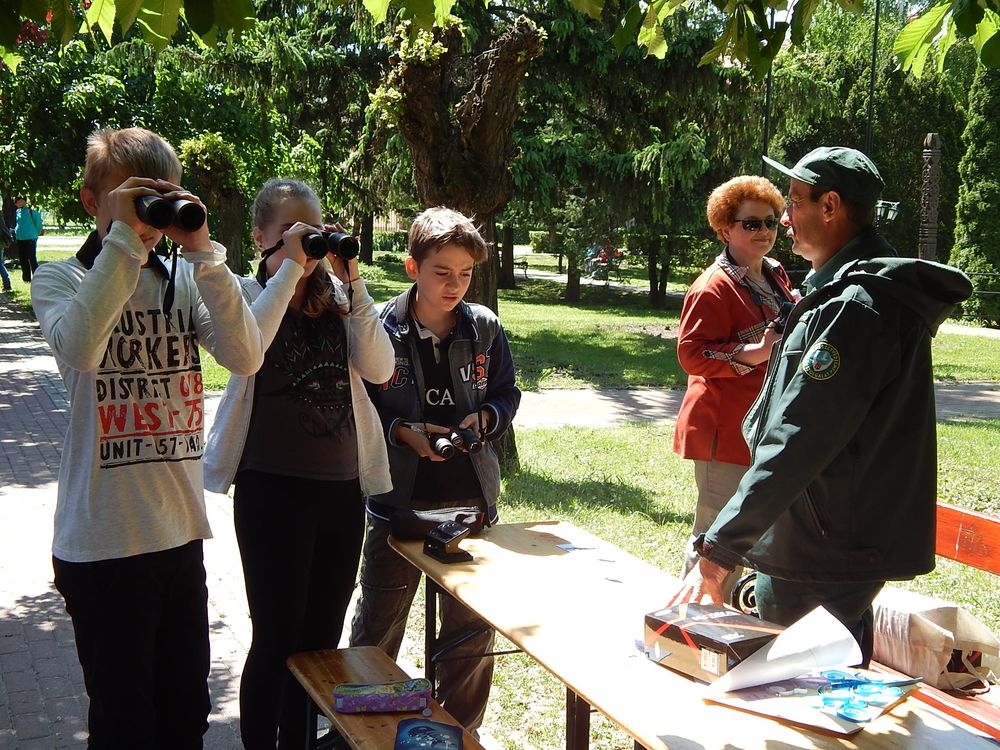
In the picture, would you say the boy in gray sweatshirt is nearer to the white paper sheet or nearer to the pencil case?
the pencil case

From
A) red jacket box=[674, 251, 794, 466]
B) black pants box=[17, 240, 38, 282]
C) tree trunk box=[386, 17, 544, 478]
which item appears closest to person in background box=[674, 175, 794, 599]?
red jacket box=[674, 251, 794, 466]

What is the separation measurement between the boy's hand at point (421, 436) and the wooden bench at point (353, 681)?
0.68m

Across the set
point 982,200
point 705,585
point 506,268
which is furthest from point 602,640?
point 506,268

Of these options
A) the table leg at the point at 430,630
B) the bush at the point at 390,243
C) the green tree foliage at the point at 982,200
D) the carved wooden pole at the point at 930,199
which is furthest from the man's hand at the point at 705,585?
the bush at the point at 390,243

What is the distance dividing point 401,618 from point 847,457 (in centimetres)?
178

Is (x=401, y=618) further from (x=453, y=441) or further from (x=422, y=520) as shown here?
(x=453, y=441)

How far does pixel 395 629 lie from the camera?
3.58 metres

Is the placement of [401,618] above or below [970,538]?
below

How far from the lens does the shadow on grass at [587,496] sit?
23.2 feet

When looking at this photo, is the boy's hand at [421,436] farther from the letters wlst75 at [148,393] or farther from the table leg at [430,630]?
the letters wlst75 at [148,393]

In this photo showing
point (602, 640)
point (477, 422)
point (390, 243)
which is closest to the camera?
point (602, 640)

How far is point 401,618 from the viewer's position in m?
3.56

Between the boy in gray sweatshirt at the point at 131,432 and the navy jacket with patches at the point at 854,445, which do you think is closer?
the navy jacket with patches at the point at 854,445

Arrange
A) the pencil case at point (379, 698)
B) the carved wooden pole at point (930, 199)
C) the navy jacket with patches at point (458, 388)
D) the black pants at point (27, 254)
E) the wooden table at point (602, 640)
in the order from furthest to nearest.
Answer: the black pants at point (27, 254), the carved wooden pole at point (930, 199), the navy jacket with patches at point (458, 388), the pencil case at point (379, 698), the wooden table at point (602, 640)
